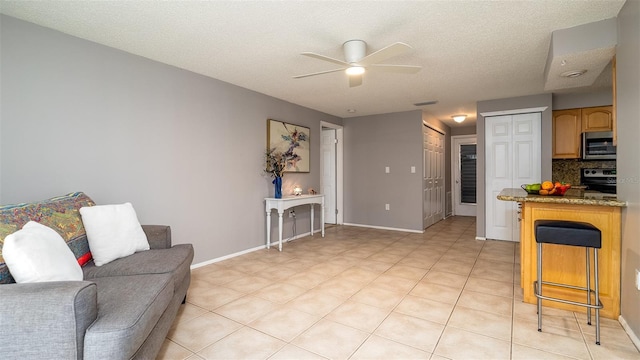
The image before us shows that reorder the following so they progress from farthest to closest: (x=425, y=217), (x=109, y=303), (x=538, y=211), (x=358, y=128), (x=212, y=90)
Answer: (x=358, y=128) < (x=425, y=217) < (x=212, y=90) < (x=538, y=211) < (x=109, y=303)

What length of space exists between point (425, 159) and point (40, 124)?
17.6ft

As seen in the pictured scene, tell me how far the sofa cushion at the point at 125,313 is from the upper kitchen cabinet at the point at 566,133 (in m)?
5.45

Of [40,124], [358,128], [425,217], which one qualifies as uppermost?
[358,128]

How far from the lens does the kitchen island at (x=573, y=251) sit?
220 cm

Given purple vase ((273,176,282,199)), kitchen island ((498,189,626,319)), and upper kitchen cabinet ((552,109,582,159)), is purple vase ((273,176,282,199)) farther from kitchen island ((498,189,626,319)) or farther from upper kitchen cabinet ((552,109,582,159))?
upper kitchen cabinet ((552,109,582,159))

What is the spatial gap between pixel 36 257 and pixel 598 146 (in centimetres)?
612

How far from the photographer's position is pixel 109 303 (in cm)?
144

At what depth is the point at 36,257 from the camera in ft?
4.62

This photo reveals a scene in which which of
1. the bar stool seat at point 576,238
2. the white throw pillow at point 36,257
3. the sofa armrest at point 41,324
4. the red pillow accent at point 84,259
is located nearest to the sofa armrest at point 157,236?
the red pillow accent at point 84,259

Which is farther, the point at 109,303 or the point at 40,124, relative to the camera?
the point at 40,124

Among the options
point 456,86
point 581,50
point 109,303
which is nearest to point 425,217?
point 456,86

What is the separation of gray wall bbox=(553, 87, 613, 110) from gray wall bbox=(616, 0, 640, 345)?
9.16ft

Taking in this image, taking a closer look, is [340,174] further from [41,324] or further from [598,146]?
[41,324]

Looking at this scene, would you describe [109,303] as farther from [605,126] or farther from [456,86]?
Result: [605,126]
